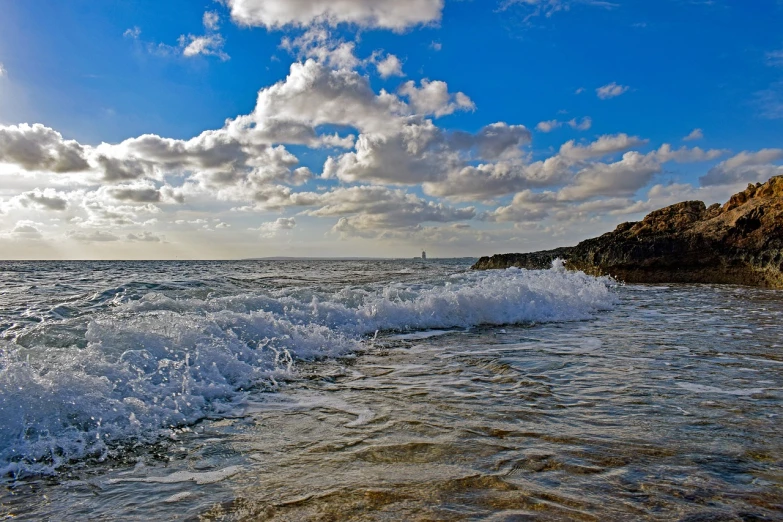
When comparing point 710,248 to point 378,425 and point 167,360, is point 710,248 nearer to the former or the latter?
point 378,425

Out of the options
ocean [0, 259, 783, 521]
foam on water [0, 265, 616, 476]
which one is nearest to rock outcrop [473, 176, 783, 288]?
foam on water [0, 265, 616, 476]

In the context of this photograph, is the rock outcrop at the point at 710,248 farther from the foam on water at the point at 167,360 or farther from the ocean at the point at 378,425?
the ocean at the point at 378,425

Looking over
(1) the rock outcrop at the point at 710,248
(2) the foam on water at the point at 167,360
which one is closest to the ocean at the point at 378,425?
(2) the foam on water at the point at 167,360

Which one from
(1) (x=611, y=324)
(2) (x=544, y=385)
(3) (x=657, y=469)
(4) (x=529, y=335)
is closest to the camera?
(3) (x=657, y=469)

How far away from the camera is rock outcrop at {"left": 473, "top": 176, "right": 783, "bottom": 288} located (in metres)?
18.2

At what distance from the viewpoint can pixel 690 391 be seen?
4562 mm

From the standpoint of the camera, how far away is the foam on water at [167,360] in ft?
11.9

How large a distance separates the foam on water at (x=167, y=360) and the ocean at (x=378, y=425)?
2 cm

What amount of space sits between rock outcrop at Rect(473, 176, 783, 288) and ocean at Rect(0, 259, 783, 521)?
13210 millimetres

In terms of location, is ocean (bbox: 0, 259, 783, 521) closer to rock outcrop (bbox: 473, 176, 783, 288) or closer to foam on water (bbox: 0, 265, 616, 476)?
foam on water (bbox: 0, 265, 616, 476)

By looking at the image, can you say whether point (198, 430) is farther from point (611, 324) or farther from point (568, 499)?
point (611, 324)

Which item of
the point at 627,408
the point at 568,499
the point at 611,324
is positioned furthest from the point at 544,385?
the point at 611,324

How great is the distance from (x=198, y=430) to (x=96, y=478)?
92 centimetres

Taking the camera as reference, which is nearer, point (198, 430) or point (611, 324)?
point (198, 430)
